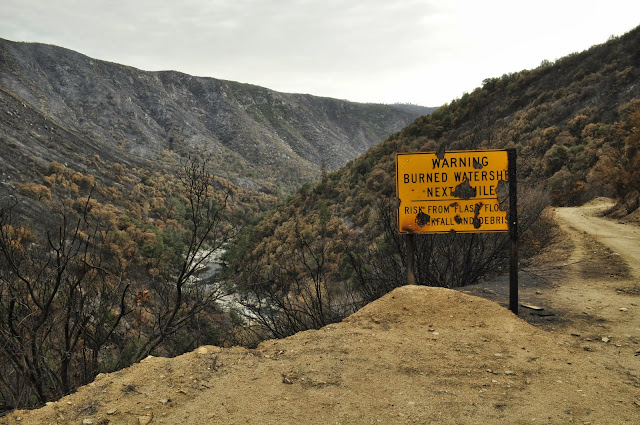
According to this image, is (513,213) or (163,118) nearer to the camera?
(513,213)

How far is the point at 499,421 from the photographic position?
2.44m

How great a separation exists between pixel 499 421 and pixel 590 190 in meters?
19.2

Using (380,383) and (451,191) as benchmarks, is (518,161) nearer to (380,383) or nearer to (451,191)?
(451,191)

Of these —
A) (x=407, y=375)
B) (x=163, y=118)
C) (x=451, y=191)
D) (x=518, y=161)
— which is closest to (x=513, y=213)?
(x=451, y=191)

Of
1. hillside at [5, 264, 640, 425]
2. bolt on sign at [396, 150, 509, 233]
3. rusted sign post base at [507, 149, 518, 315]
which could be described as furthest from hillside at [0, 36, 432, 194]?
rusted sign post base at [507, 149, 518, 315]

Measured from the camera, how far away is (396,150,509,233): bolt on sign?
5031 mm

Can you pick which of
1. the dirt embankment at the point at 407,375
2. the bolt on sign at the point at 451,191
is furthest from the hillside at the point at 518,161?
the dirt embankment at the point at 407,375

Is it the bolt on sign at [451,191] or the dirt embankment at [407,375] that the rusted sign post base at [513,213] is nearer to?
the bolt on sign at [451,191]

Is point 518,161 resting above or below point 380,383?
above

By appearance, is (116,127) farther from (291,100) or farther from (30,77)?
(291,100)

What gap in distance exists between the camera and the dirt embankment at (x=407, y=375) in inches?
99.9

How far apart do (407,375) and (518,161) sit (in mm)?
22095

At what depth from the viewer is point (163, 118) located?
247 ft

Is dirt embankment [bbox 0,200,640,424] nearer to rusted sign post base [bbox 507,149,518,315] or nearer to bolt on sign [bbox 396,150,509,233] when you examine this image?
rusted sign post base [bbox 507,149,518,315]
